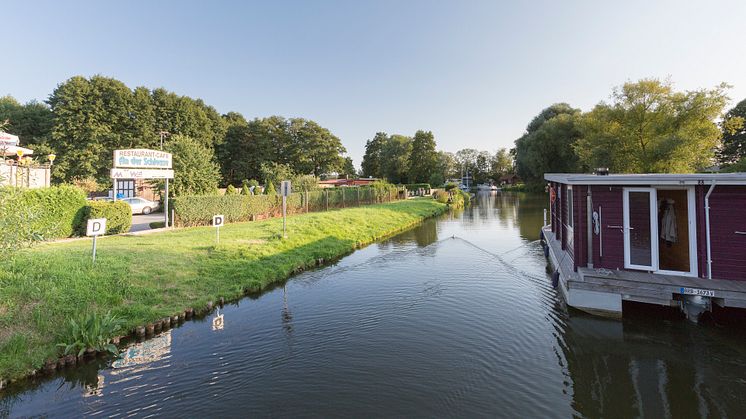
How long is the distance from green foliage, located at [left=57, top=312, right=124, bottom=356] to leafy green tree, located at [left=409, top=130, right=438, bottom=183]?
65697mm

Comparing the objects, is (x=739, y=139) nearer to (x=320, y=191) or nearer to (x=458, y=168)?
(x=320, y=191)


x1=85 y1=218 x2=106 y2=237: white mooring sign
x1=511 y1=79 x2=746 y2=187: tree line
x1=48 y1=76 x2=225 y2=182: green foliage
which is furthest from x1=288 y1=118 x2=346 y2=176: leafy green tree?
x1=85 y1=218 x2=106 y2=237: white mooring sign

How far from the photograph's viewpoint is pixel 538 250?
16125mm

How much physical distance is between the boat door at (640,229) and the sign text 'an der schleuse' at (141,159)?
1948 centimetres

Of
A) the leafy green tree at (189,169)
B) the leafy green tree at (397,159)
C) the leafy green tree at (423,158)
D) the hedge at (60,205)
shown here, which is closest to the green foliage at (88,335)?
the hedge at (60,205)

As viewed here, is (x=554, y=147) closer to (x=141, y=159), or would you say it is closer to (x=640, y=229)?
(x=640, y=229)

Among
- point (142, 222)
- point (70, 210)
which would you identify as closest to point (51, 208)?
point (70, 210)

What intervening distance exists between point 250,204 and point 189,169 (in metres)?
6.78

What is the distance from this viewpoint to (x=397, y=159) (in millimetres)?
74625

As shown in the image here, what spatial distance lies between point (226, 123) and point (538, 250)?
51.3 metres

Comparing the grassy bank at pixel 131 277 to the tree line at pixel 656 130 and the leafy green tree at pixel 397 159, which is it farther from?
the leafy green tree at pixel 397 159

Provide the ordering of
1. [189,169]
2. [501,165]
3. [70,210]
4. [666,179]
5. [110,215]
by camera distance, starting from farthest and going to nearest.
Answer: [501,165] < [189,169] < [110,215] < [70,210] < [666,179]

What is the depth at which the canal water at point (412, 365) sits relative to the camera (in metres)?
4.96

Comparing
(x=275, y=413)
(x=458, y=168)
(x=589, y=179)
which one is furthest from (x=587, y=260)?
(x=458, y=168)
